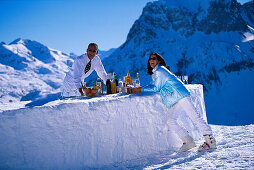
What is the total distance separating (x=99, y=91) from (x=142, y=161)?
125 centimetres

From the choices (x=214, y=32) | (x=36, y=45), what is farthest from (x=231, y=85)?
(x=36, y=45)

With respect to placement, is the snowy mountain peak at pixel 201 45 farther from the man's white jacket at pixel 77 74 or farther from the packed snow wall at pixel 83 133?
the packed snow wall at pixel 83 133

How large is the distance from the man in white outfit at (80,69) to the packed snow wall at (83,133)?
734mm

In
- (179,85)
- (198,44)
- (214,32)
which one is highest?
(214,32)

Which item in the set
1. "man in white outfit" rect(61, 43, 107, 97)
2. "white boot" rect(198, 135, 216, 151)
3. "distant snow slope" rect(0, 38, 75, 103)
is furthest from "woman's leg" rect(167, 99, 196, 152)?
"distant snow slope" rect(0, 38, 75, 103)

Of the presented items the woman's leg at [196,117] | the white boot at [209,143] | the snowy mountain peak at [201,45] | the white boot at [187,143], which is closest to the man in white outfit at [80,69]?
the woman's leg at [196,117]

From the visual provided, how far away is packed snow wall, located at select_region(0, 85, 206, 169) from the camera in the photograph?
224 centimetres

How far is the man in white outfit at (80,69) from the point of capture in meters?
3.24

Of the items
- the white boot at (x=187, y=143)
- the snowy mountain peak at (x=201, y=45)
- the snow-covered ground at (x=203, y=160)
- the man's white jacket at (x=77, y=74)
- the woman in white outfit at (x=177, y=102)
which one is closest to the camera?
the snow-covered ground at (x=203, y=160)

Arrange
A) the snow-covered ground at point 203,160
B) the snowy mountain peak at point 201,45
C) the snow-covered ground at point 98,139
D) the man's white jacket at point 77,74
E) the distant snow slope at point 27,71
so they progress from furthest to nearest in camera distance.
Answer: the distant snow slope at point 27,71 → the snowy mountain peak at point 201,45 → the man's white jacket at point 77,74 → the snow-covered ground at point 98,139 → the snow-covered ground at point 203,160

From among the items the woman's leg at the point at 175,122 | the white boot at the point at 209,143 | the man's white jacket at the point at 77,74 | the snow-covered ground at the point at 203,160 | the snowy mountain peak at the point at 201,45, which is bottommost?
the snow-covered ground at the point at 203,160

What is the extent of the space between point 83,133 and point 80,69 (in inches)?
52.2

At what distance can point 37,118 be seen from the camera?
2.28 metres

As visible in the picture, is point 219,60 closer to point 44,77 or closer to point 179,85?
point 179,85
